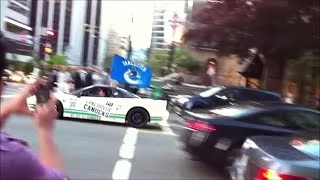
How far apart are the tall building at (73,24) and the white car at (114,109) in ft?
233

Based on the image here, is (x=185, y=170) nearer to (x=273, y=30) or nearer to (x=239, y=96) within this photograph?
(x=239, y=96)

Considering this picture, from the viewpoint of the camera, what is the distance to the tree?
18750 millimetres

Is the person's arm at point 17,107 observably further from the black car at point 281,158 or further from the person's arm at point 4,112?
the black car at point 281,158

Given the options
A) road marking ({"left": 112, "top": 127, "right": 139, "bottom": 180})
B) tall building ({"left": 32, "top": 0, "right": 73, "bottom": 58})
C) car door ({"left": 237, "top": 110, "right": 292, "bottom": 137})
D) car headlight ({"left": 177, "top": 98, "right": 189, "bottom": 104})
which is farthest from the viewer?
tall building ({"left": 32, "top": 0, "right": 73, "bottom": 58})

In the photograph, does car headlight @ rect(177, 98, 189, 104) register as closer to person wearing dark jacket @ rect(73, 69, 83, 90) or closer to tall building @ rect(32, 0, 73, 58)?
person wearing dark jacket @ rect(73, 69, 83, 90)

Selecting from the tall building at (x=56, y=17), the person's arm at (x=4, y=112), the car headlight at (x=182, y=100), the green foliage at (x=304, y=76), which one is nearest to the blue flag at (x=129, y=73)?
the car headlight at (x=182, y=100)

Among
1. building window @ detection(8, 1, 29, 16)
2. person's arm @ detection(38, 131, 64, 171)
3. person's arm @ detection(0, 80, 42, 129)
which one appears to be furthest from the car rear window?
building window @ detection(8, 1, 29, 16)

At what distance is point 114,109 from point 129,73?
14.9 ft

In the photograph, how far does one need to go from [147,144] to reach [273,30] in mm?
8895

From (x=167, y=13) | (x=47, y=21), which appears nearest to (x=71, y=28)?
(x=47, y=21)

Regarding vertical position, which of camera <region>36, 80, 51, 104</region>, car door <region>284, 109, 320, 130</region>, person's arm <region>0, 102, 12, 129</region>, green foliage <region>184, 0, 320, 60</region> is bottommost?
car door <region>284, 109, 320, 130</region>

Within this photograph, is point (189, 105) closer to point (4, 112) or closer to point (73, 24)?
point (4, 112)

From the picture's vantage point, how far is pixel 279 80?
85.2ft

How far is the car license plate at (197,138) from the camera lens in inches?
355
